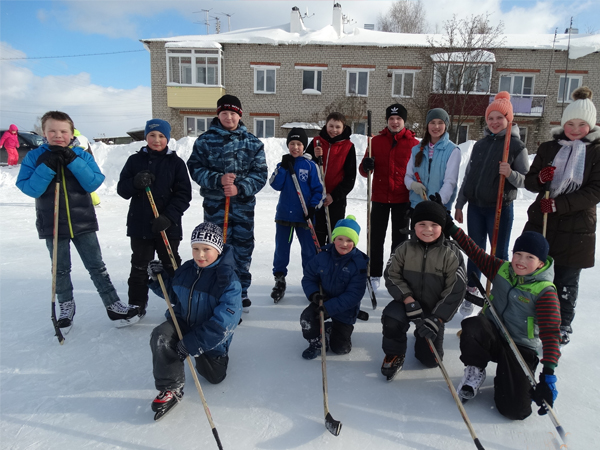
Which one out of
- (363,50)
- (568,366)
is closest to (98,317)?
(568,366)

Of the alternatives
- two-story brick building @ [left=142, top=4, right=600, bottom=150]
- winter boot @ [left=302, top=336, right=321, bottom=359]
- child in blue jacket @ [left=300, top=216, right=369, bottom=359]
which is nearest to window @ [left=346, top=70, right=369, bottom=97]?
two-story brick building @ [left=142, top=4, right=600, bottom=150]

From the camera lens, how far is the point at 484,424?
7.01 ft

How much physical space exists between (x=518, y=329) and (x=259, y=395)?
1645 mm

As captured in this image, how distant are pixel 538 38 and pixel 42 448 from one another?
26.1m

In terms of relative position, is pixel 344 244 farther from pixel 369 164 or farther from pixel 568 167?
pixel 568 167

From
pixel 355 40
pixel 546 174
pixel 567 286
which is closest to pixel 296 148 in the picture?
pixel 546 174

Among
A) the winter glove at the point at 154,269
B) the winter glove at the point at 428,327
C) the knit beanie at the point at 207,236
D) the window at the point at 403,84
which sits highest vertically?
the window at the point at 403,84

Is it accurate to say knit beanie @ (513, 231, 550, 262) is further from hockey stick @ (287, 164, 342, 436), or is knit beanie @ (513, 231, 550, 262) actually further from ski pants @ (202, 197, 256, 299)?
ski pants @ (202, 197, 256, 299)

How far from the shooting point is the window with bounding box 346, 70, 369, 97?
19328 mm

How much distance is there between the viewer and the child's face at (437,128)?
3433mm

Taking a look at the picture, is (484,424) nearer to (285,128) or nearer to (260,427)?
(260,427)

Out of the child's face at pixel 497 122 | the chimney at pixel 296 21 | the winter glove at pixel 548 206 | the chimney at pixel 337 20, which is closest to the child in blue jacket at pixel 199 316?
the winter glove at pixel 548 206

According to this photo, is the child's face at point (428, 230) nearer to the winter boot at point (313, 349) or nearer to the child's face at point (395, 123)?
the winter boot at point (313, 349)

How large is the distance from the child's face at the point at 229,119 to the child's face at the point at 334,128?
106cm
